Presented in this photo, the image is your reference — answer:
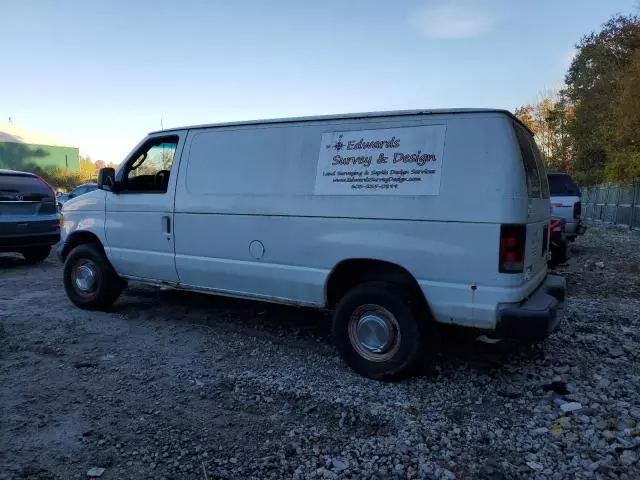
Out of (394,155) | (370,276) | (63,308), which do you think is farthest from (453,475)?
(63,308)

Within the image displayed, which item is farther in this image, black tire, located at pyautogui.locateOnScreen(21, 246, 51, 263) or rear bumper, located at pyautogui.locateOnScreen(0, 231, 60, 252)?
black tire, located at pyautogui.locateOnScreen(21, 246, 51, 263)

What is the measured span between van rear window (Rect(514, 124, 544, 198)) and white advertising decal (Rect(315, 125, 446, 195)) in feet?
2.19

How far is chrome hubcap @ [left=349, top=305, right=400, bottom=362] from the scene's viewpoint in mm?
3969

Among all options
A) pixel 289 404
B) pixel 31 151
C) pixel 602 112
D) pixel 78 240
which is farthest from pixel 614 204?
pixel 31 151

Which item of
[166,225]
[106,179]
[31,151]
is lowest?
[166,225]

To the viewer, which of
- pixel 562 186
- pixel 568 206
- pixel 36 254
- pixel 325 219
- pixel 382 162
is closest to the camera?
pixel 382 162

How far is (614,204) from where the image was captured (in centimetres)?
2205

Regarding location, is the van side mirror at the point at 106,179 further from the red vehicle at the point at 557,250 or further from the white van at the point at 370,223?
the red vehicle at the point at 557,250

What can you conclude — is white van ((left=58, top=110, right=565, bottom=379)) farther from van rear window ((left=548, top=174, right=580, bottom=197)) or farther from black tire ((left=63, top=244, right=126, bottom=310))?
van rear window ((left=548, top=174, right=580, bottom=197))

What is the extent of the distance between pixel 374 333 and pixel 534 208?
1.64 meters

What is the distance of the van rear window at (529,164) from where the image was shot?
3815mm

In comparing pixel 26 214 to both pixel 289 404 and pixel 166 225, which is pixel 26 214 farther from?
pixel 289 404

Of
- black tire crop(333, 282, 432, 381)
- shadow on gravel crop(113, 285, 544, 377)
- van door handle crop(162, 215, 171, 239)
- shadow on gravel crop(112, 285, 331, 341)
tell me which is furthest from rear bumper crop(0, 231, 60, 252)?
black tire crop(333, 282, 432, 381)

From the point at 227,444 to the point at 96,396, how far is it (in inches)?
51.0
